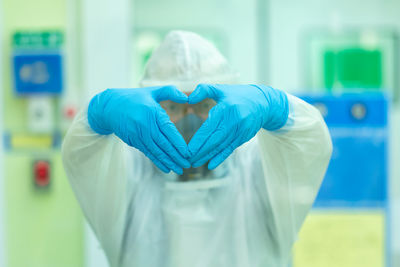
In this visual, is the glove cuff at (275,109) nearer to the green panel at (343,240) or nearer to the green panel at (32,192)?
the green panel at (343,240)

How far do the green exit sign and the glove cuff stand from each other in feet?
3.93

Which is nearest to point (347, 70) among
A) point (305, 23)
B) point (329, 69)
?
point (329, 69)

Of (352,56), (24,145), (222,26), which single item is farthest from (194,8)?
(24,145)

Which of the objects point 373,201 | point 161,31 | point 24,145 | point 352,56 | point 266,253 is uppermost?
point 161,31

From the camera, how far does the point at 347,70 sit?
2.47 m

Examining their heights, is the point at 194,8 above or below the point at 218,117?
above

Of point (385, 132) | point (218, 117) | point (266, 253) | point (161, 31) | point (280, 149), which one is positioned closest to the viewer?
point (218, 117)

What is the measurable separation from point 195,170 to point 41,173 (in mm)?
1043

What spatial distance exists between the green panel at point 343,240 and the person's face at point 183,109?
99 cm

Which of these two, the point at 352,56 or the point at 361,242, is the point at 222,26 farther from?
the point at 361,242

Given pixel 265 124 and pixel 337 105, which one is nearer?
pixel 265 124

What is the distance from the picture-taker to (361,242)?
184 cm

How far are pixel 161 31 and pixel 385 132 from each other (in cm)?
120

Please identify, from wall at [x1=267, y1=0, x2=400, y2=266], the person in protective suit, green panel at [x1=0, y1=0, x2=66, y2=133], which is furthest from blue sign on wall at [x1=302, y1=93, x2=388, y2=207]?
green panel at [x1=0, y1=0, x2=66, y2=133]
